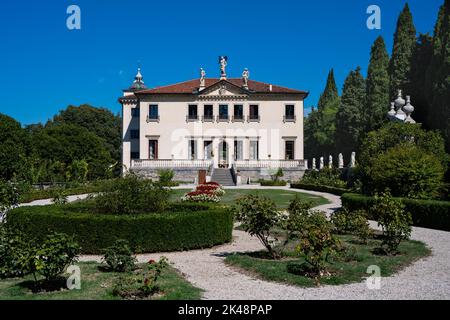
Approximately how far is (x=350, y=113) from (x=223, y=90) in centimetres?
1872

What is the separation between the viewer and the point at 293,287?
7.52 metres

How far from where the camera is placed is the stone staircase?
127 feet

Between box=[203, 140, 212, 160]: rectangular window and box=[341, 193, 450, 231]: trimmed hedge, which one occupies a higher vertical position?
box=[203, 140, 212, 160]: rectangular window

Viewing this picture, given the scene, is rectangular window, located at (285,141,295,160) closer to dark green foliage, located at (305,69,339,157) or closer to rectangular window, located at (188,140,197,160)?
rectangular window, located at (188,140,197,160)

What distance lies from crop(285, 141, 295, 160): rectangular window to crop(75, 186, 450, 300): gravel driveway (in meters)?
33.2

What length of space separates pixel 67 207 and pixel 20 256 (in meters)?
5.40

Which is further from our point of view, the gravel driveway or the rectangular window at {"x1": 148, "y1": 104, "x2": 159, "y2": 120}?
the rectangular window at {"x1": 148, "y1": 104, "x2": 159, "y2": 120}

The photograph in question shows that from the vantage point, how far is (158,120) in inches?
1743

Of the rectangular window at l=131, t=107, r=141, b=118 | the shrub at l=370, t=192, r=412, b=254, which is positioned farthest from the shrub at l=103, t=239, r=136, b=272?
the rectangular window at l=131, t=107, r=141, b=118

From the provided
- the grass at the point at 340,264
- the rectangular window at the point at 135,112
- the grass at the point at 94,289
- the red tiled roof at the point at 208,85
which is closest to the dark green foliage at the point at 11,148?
the rectangular window at the point at 135,112

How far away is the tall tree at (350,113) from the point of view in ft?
178

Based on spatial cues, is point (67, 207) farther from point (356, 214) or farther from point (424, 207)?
point (424, 207)

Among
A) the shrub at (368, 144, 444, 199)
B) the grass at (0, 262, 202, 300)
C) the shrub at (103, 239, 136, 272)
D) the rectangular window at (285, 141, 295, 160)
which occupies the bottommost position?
the grass at (0, 262, 202, 300)

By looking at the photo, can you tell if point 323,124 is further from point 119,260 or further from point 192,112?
point 119,260
